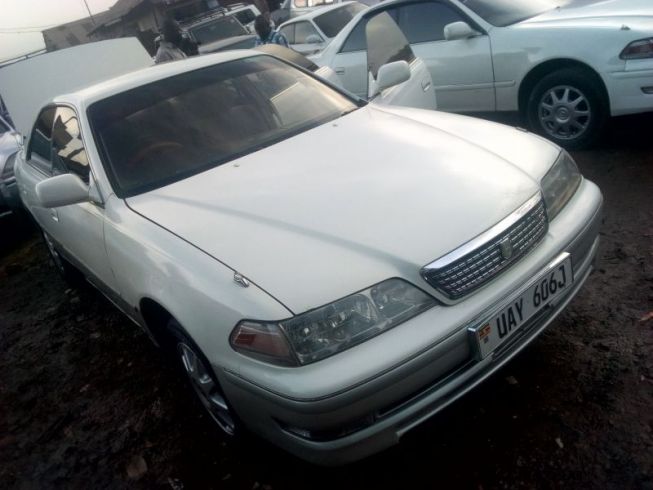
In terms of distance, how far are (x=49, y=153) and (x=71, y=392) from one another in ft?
4.82

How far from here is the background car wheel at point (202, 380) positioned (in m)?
2.16

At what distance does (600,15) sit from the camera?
4320 mm

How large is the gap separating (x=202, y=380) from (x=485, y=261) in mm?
1235

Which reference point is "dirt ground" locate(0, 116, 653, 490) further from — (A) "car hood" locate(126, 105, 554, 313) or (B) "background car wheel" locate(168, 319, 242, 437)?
(A) "car hood" locate(126, 105, 554, 313)

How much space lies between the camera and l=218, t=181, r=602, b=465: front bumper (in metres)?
1.71

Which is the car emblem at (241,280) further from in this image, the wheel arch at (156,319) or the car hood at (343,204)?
the wheel arch at (156,319)

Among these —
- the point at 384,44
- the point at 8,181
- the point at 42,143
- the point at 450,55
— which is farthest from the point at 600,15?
the point at 8,181

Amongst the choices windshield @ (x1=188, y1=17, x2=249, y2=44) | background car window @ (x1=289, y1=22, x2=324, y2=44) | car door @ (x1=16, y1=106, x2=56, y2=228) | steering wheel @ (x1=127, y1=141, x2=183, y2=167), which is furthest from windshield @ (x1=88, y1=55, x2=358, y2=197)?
windshield @ (x1=188, y1=17, x2=249, y2=44)

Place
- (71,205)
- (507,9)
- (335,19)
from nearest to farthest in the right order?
(71,205) → (507,9) → (335,19)

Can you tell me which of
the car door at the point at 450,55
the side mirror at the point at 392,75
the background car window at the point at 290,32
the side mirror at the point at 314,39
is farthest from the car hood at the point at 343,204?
the background car window at the point at 290,32

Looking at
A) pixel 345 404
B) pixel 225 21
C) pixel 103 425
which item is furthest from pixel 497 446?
pixel 225 21

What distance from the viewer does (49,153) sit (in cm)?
353

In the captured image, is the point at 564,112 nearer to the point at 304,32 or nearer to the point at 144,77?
the point at 144,77

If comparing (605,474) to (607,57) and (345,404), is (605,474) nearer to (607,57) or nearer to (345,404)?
(345,404)
